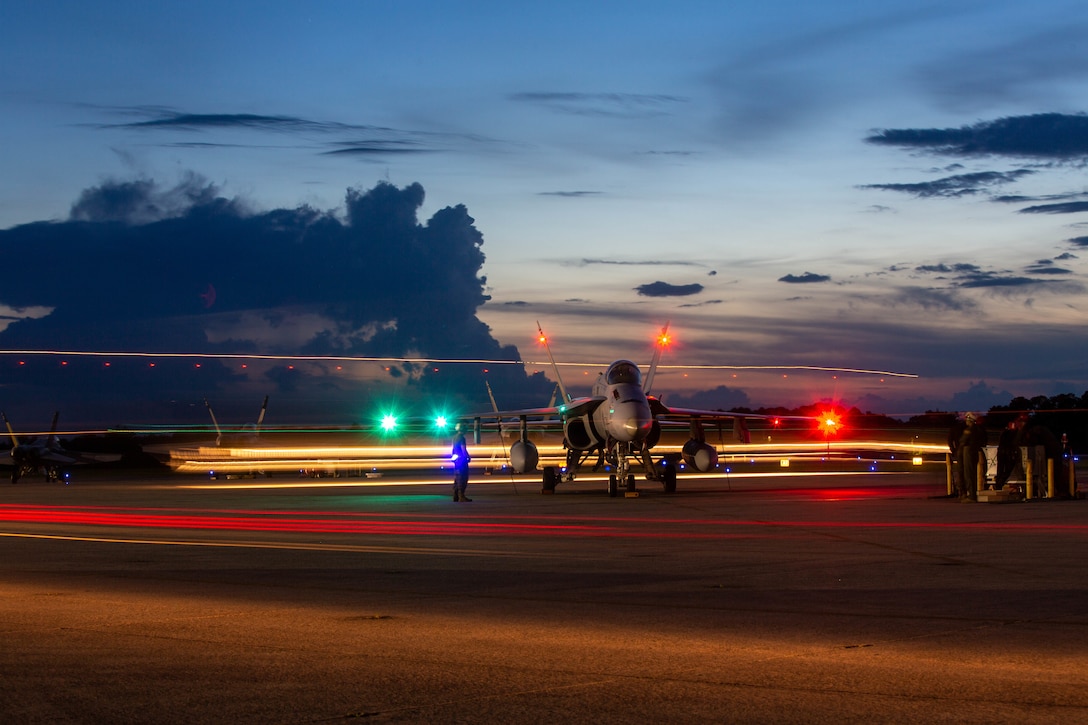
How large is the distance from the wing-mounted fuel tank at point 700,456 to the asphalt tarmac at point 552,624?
635 inches

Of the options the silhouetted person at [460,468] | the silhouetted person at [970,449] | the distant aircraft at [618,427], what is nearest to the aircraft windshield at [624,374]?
the distant aircraft at [618,427]

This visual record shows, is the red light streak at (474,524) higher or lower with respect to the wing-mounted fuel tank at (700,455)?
lower

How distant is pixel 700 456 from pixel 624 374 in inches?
227

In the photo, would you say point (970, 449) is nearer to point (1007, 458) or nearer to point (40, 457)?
point (1007, 458)

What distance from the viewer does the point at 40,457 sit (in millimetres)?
63281

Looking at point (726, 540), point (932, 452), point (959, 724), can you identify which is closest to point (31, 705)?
point (959, 724)

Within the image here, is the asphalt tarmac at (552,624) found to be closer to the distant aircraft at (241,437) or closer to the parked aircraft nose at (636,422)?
the parked aircraft nose at (636,422)

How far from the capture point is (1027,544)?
14961mm

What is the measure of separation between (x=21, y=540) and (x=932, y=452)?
189 ft

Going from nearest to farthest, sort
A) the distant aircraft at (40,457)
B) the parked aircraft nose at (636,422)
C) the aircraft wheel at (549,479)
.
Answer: the parked aircraft nose at (636,422) → the aircraft wheel at (549,479) → the distant aircraft at (40,457)

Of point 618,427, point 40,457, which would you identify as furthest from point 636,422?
point 40,457

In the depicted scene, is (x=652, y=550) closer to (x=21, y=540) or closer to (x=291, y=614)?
(x=291, y=614)

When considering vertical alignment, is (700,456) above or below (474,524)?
above

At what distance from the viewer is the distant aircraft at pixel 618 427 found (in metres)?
30.0
